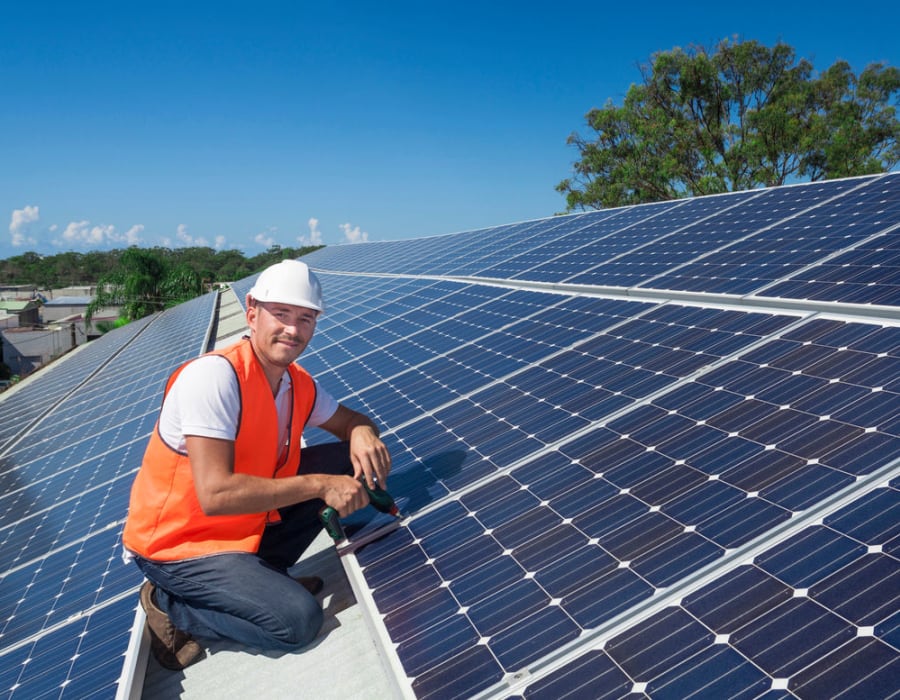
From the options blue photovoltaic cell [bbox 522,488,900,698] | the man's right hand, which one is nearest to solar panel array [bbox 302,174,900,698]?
blue photovoltaic cell [bbox 522,488,900,698]

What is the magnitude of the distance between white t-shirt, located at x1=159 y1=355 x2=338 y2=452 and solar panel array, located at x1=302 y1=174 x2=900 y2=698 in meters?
1.27

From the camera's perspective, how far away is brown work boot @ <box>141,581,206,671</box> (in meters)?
4.79

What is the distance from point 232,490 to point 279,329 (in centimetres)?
119

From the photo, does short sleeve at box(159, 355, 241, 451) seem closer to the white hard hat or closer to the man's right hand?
the white hard hat

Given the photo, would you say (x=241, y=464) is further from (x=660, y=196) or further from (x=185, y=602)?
(x=660, y=196)

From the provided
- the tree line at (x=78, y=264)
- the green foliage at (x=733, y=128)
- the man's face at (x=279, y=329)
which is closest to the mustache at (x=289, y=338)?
the man's face at (x=279, y=329)

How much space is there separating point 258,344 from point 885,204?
9.07m

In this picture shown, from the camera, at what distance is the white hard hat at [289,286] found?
15.1 feet

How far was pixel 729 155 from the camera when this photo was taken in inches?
1791

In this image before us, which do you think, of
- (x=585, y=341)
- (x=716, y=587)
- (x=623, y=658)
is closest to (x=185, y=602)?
(x=623, y=658)

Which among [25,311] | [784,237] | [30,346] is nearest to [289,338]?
[784,237]

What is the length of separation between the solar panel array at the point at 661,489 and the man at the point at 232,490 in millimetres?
526

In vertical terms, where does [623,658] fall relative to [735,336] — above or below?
below

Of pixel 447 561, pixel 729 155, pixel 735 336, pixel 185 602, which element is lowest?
pixel 185 602
